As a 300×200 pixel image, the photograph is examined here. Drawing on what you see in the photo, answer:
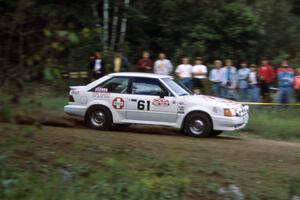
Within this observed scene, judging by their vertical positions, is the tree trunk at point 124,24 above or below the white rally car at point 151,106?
above

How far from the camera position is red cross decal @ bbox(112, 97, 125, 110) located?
1490 centimetres

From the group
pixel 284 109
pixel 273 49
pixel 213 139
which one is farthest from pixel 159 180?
pixel 273 49

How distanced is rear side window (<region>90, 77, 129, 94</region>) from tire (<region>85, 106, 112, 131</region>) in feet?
1.61

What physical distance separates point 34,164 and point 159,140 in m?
4.44

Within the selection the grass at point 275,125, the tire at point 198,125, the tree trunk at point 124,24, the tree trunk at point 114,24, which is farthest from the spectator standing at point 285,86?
the tree trunk at point 114,24

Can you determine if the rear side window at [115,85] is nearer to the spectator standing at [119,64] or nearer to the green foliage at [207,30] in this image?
the spectator standing at [119,64]

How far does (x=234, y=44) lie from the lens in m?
30.7

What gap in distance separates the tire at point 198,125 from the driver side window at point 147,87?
862 millimetres

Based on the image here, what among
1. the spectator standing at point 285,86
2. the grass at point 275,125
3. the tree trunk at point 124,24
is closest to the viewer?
the grass at point 275,125

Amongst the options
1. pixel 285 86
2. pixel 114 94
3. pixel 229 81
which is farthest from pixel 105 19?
pixel 114 94

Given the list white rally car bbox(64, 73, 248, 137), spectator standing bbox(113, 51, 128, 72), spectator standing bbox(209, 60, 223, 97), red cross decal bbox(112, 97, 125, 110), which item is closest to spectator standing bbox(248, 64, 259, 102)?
spectator standing bbox(209, 60, 223, 97)

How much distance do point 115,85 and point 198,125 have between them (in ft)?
7.77

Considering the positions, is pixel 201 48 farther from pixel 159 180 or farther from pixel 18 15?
pixel 18 15

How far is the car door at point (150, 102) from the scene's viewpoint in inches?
574
